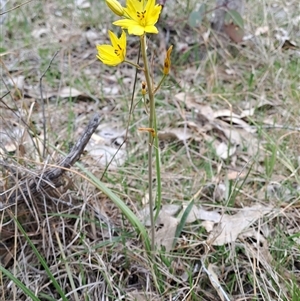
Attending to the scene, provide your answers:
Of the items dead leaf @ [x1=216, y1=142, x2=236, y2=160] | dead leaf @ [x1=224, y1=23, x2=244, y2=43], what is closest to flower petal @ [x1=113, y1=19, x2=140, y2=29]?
dead leaf @ [x1=216, y1=142, x2=236, y2=160]

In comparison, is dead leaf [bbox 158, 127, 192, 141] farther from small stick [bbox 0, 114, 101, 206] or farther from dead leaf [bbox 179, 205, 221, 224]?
small stick [bbox 0, 114, 101, 206]

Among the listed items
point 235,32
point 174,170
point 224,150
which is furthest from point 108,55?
point 235,32

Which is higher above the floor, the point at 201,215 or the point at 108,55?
the point at 108,55

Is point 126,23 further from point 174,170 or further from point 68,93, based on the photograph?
point 68,93


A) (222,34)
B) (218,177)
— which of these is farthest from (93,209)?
(222,34)

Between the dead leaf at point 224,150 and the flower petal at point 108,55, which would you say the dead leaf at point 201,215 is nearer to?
the dead leaf at point 224,150

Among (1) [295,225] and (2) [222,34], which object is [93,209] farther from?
(2) [222,34]

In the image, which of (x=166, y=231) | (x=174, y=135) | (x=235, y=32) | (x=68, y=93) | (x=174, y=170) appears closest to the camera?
(x=166, y=231)
